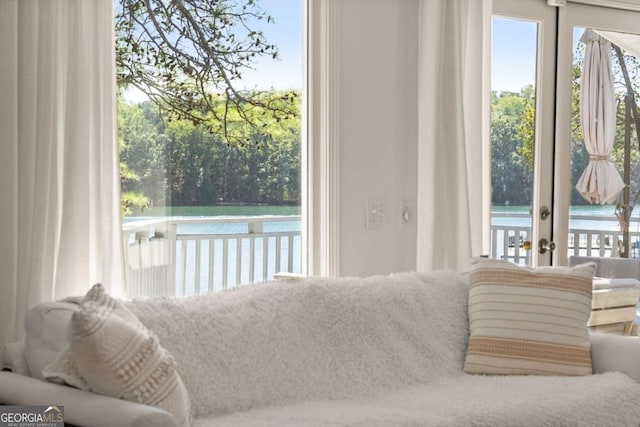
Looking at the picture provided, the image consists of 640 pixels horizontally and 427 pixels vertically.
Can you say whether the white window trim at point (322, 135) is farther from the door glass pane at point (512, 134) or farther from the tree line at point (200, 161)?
the door glass pane at point (512, 134)

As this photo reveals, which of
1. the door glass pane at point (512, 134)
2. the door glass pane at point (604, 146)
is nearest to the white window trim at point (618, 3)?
the door glass pane at point (604, 146)

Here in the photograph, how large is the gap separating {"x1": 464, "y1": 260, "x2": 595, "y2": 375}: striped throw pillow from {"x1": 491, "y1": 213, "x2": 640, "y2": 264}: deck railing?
3.69 feet

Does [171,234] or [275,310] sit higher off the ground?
[171,234]

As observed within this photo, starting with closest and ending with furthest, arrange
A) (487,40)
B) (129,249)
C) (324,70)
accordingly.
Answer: (129,249) → (324,70) → (487,40)

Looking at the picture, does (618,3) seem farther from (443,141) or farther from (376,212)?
(376,212)

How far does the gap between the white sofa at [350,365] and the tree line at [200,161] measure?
748 millimetres

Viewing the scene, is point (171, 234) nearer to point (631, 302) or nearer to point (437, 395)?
point (437, 395)

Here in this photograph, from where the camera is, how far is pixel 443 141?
14.0 feet

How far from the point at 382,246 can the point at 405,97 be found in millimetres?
731

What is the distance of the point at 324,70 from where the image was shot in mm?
4078

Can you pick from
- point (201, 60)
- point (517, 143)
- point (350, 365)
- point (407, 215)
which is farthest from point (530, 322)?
point (201, 60)

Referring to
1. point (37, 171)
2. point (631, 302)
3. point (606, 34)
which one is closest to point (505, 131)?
point (606, 34)

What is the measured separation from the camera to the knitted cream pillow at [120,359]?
2.35 meters

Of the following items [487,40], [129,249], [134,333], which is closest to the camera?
[134,333]
